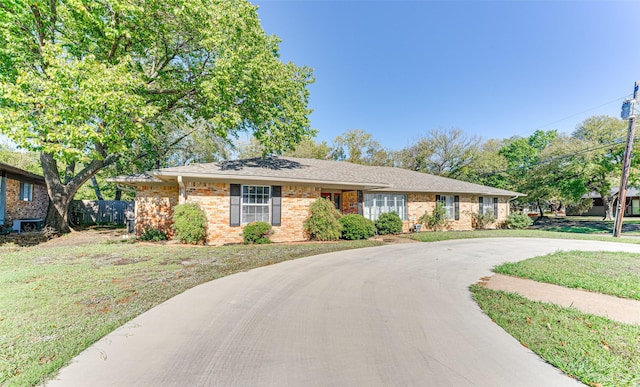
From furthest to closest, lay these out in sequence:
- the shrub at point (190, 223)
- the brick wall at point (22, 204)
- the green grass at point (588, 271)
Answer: the brick wall at point (22, 204) < the shrub at point (190, 223) < the green grass at point (588, 271)

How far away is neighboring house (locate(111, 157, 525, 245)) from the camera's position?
10.5 meters

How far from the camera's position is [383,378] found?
235 cm

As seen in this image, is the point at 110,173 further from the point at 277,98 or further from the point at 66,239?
the point at 277,98

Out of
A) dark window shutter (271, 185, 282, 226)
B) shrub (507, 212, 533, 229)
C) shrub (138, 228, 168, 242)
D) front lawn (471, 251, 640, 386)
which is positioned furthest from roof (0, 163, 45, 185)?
shrub (507, 212, 533, 229)

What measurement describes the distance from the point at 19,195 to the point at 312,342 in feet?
67.2

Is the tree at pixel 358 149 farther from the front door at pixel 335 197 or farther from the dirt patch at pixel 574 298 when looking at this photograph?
the dirt patch at pixel 574 298

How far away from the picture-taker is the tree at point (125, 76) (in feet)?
25.1

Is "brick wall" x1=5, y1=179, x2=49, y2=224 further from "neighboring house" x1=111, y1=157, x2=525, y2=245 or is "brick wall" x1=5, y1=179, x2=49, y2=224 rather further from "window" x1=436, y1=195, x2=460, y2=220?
"window" x1=436, y1=195, x2=460, y2=220

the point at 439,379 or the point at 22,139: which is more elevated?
the point at 22,139

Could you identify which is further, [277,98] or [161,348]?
[277,98]

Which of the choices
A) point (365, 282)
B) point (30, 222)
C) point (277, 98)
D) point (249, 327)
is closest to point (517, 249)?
point (365, 282)

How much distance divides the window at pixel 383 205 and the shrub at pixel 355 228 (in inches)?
101

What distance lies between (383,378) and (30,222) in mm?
20818

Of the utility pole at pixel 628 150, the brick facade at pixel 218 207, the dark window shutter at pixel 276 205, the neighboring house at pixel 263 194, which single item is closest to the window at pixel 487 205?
the neighboring house at pixel 263 194
